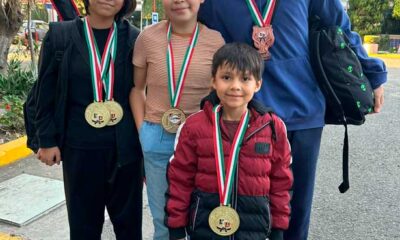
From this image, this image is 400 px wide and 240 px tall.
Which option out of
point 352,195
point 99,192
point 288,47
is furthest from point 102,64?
point 352,195

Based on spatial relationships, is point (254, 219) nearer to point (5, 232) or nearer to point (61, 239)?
point (61, 239)

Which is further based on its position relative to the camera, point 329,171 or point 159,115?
point 329,171

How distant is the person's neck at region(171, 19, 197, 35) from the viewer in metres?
2.18

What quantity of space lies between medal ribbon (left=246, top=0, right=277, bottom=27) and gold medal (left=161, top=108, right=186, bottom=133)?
0.55 meters

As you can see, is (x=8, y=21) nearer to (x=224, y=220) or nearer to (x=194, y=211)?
(x=194, y=211)

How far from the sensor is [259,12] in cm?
204

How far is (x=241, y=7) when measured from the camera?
80.9 inches

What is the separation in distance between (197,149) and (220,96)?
25cm

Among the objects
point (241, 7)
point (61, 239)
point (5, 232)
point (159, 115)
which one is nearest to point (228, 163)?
point (159, 115)

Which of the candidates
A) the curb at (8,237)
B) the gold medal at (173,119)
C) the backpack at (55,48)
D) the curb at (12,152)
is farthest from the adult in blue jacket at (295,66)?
the curb at (12,152)

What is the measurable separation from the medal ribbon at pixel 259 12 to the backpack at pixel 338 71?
0.27 m

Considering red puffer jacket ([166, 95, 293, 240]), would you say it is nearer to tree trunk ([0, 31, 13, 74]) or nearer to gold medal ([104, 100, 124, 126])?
gold medal ([104, 100, 124, 126])

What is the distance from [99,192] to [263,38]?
1198 millimetres

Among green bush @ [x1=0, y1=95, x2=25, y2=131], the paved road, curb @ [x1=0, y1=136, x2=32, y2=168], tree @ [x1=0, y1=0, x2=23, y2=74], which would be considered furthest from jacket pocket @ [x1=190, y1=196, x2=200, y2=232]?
tree @ [x1=0, y1=0, x2=23, y2=74]
